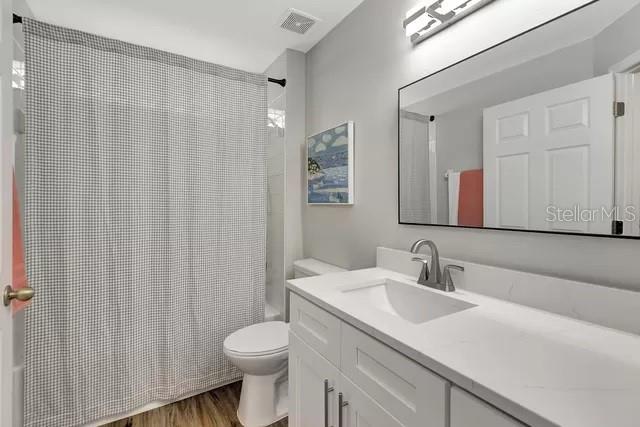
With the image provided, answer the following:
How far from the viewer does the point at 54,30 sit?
4.76 ft

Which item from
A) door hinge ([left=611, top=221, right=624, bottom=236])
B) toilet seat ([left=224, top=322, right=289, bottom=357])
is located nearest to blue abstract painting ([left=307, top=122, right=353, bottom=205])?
toilet seat ([left=224, top=322, right=289, bottom=357])

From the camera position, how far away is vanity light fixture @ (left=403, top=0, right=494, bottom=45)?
3.91 feet

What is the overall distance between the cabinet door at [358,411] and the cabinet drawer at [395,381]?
Result: 0.7 inches

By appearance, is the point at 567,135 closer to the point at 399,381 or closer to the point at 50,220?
the point at 399,381

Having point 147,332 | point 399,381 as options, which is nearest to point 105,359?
point 147,332

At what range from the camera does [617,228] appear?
82 centimetres

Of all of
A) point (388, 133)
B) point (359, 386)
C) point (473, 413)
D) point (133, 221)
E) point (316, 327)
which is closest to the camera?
point (473, 413)

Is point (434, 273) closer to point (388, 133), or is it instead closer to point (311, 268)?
point (388, 133)

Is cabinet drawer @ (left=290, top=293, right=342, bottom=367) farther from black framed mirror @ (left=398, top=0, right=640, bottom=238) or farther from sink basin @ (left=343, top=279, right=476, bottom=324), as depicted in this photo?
black framed mirror @ (left=398, top=0, right=640, bottom=238)

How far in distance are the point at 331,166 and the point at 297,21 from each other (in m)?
0.94

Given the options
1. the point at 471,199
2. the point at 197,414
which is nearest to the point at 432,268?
the point at 471,199

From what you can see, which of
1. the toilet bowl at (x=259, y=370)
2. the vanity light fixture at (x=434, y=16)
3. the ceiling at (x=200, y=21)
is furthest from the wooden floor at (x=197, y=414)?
the ceiling at (x=200, y=21)

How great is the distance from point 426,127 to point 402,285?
2.32 ft

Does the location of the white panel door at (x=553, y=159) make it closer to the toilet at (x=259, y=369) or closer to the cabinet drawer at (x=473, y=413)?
the cabinet drawer at (x=473, y=413)
